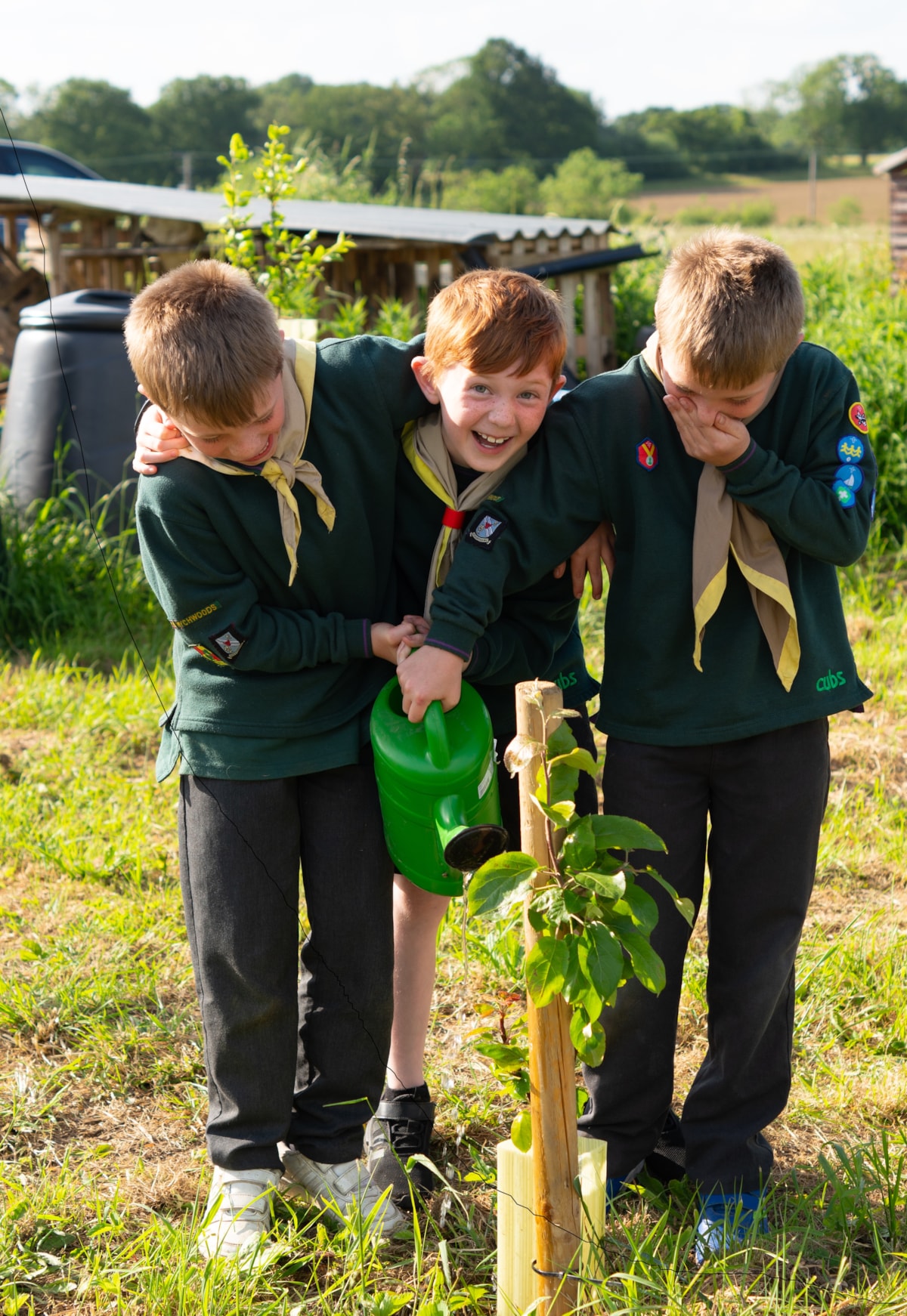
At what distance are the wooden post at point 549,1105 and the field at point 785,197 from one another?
4156 cm

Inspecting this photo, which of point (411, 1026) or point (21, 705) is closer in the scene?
point (411, 1026)

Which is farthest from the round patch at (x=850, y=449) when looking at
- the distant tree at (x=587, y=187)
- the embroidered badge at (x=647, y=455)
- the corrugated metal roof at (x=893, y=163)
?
the distant tree at (x=587, y=187)

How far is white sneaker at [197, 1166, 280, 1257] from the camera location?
184 cm

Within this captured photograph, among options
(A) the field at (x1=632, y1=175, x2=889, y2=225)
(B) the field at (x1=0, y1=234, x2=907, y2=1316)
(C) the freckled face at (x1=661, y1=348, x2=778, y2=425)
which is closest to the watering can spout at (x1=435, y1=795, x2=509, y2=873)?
(B) the field at (x1=0, y1=234, x2=907, y2=1316)

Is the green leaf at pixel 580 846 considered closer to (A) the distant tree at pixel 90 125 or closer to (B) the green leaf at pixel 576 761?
(B) the green leaf at pixel 576 761

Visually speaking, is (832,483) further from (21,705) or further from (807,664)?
(21,705)

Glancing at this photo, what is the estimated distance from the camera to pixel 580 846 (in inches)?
54.6

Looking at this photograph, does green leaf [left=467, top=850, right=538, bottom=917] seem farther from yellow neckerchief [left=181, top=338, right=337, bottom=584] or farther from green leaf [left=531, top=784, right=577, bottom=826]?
yellow neckerchief [left=181, top=338, right=337, bottom=584]

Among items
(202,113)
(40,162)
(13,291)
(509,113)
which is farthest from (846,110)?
(13,291)

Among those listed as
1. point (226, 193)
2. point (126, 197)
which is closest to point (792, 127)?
point (126, 197)

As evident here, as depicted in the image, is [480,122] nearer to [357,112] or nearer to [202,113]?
[357,112]

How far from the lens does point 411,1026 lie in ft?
6.89

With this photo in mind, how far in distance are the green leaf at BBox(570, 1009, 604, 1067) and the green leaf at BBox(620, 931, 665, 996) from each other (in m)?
0.08

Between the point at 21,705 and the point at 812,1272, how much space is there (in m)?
3.09
